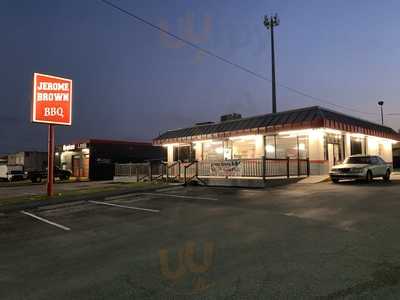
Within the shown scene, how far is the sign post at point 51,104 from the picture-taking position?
16.0 metres

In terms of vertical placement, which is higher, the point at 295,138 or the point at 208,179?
the point at 295,138

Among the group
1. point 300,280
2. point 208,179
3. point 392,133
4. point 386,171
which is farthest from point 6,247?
point 392,133

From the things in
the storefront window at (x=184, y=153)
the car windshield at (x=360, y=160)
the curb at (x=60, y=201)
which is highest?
the storefront window at (x=184, y=153)

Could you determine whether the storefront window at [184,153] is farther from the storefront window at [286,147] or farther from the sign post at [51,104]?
the sign post at [51,104]

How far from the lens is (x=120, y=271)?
4.78 m

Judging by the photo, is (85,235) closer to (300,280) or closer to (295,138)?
(300,280)

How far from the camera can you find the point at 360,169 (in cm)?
1753

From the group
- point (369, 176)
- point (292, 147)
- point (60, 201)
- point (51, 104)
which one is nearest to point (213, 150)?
point (292, 147)

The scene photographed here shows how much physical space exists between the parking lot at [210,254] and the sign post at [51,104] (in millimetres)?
7053

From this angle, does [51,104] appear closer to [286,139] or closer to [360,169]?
[286,139]

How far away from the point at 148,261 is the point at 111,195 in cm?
→ 1131

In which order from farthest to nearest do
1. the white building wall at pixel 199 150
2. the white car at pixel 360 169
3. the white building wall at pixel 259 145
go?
the white building wall at pixel 199 150
the white building wall at pixel 259 145
the white car at pixel 360 169

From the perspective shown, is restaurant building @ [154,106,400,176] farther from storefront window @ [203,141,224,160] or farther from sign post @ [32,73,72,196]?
sign post @ [32,73,72,196]

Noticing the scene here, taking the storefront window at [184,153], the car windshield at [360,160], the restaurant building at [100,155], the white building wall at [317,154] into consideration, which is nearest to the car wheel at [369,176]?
the car windshield at [360,160]
